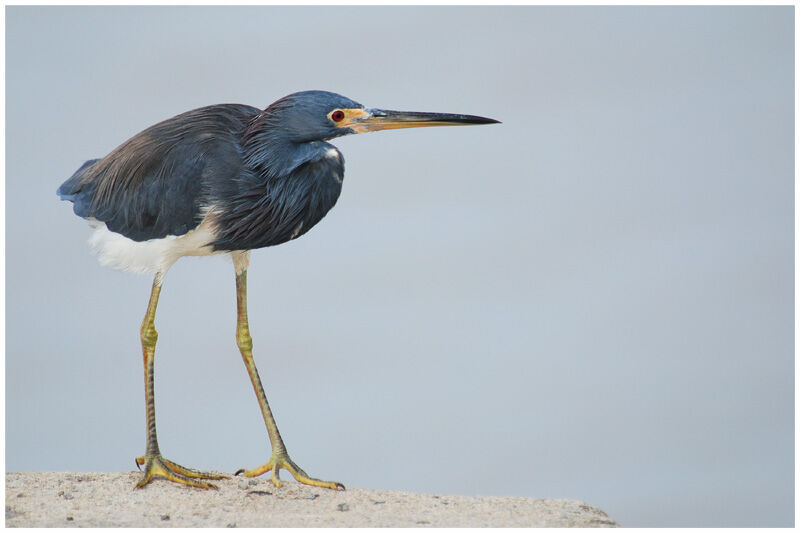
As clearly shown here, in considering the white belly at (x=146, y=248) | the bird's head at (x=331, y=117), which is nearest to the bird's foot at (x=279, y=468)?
the white belly at (x=146, y=248)

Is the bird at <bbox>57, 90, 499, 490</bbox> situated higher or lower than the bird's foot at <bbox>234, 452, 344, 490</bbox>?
higher

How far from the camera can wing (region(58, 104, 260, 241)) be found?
6.09 metres

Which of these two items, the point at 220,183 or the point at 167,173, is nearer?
the point at 220,183

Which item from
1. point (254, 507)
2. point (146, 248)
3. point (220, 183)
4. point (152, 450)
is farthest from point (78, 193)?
point (254, 507)

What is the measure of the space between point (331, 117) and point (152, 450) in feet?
6.05

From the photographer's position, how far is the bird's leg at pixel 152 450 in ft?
20.7

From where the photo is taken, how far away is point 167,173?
616cm

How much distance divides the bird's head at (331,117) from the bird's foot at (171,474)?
1.71m

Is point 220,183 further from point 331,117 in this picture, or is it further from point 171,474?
point 171,474

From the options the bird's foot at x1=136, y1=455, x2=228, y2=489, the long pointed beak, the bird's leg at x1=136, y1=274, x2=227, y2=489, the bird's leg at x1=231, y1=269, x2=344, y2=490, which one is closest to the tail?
the bird's leg at x1=136, y1=274, x2=227, y2=489

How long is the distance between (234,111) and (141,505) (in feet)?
6.34

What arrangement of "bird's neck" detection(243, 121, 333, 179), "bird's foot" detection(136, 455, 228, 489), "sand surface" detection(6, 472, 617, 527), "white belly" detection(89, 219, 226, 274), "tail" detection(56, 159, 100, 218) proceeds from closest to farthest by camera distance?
1. "sand surface" detection(6, 472, 617, 527)
2. "bird's neck" detection(243, 121, 333, 179)
3. "white belly" detection(89, 219, 226, 274)
4. "bird's foot" detection(136, 455, 228, 489)
5. "tail" detection(56, 159, 100, 218)

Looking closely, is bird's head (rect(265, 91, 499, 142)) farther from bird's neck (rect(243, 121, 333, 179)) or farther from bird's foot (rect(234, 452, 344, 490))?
bird's foot (rect(234, 452, 344, 490))

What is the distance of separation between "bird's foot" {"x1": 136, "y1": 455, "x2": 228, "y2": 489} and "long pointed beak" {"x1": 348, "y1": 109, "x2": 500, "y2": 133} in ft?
6.06
